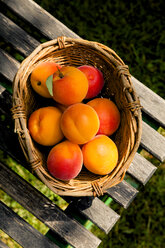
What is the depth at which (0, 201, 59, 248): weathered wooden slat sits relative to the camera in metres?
1.20

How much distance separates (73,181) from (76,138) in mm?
207

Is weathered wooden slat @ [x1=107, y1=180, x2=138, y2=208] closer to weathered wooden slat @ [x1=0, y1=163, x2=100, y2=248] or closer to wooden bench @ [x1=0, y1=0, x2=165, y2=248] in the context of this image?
wooden bench @ [x1=0, y1=0, x2=165, y2=248]

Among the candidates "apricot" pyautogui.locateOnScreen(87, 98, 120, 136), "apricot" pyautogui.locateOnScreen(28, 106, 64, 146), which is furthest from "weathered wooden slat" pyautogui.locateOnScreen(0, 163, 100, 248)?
"apricot" pyautogui.locateOnScreen(87, 98, 120, 136)

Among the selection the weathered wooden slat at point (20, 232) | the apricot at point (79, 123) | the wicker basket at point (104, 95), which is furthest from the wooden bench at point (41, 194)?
the apricot at point (79, 123)

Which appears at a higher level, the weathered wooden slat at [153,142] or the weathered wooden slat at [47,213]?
the weathered wooden slat at [153,142]

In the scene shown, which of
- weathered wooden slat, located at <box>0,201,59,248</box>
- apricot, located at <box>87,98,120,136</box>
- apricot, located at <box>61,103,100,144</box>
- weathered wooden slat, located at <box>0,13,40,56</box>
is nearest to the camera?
apricot, located at <box>61,103,100,144</box>

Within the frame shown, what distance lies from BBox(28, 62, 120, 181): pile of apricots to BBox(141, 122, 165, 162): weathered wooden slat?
257 millimetres

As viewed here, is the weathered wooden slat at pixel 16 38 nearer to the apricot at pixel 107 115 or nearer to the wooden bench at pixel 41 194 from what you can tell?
the wooden bench at pixel 41 194

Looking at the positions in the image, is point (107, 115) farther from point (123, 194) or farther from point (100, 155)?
point (123, 194)

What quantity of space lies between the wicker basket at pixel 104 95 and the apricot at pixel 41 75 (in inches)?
1.1

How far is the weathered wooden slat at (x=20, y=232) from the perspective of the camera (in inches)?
47.4

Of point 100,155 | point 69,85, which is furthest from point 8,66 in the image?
point 100,155

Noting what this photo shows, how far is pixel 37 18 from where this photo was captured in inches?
53.4

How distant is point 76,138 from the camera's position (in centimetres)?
101
